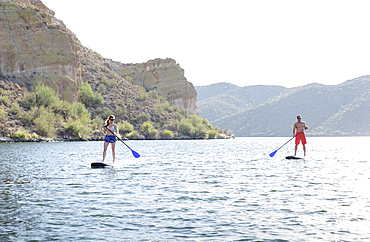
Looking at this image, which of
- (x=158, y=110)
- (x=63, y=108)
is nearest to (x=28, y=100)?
(x=63, y=108)

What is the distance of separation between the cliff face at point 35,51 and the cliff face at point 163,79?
2525 inches

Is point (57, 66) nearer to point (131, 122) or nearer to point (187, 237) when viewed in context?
point (131, 122)

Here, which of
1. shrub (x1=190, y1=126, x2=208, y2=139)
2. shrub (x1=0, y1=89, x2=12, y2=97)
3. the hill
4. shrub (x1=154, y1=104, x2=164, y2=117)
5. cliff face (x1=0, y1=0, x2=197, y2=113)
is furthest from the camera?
shrub (x1=190, y1=126, x2=208, y2=139)

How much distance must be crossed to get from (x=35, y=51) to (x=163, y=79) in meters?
80.6

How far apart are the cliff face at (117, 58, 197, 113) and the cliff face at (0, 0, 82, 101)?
210 ft

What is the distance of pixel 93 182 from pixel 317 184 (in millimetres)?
10095

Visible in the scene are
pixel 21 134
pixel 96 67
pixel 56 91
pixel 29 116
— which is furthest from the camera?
pixel 96 67

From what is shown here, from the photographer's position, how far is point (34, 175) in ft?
63.3

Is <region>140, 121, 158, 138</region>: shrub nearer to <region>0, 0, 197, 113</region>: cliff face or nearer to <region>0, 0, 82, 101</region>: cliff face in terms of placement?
<region>0, 0, 197, 113</region>: cliff face

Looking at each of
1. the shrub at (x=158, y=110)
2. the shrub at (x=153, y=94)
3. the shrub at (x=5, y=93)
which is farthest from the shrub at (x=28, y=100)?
the shrub at (x=153, y=94)

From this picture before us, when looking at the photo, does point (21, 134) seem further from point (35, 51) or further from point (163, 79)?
point (163, 79)

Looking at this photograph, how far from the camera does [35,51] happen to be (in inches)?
3440

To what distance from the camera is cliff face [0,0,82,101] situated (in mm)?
83750

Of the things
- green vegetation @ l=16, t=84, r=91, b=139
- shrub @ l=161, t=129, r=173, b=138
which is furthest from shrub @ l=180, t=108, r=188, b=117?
green vegetation @ l=16, t=84, r=91, b=139
